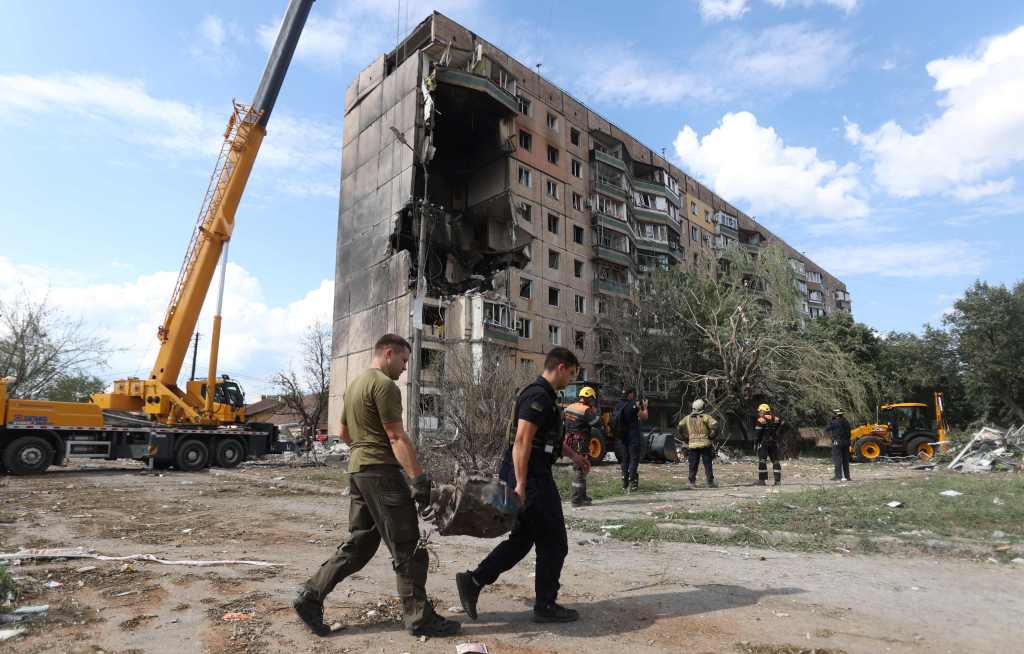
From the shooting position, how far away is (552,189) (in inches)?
1604

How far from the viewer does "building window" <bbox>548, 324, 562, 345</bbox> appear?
37875 millimetres

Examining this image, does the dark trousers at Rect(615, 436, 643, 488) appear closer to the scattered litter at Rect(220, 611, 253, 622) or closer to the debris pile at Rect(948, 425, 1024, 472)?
the scattered litter at Rect(220, 611, 253, 622)

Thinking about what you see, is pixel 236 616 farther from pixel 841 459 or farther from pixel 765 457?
pixel 841 459

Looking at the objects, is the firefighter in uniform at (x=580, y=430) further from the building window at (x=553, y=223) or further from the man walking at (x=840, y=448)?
the building window at (x=553, y=223)

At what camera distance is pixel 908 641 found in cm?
369

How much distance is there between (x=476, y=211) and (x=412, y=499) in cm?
3569

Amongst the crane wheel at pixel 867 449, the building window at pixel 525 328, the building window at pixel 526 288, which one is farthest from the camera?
the building window at pixel 526 288

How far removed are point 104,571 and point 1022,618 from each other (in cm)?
705

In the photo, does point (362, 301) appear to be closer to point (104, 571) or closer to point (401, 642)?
point (104, 571)

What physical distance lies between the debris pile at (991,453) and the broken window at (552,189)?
88.9ft

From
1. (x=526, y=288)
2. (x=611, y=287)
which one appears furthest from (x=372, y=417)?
(x=611, y=287)

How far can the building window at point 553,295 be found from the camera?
3866 cm

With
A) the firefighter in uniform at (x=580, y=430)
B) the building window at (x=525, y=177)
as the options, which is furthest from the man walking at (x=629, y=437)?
the building window at (x=525, y=177)

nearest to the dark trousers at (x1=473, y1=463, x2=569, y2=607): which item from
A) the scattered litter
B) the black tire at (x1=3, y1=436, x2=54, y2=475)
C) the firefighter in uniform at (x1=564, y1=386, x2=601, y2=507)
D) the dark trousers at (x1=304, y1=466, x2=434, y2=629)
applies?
the dark trousers at (x1=304, y1=466, x2=434, y2=629)
